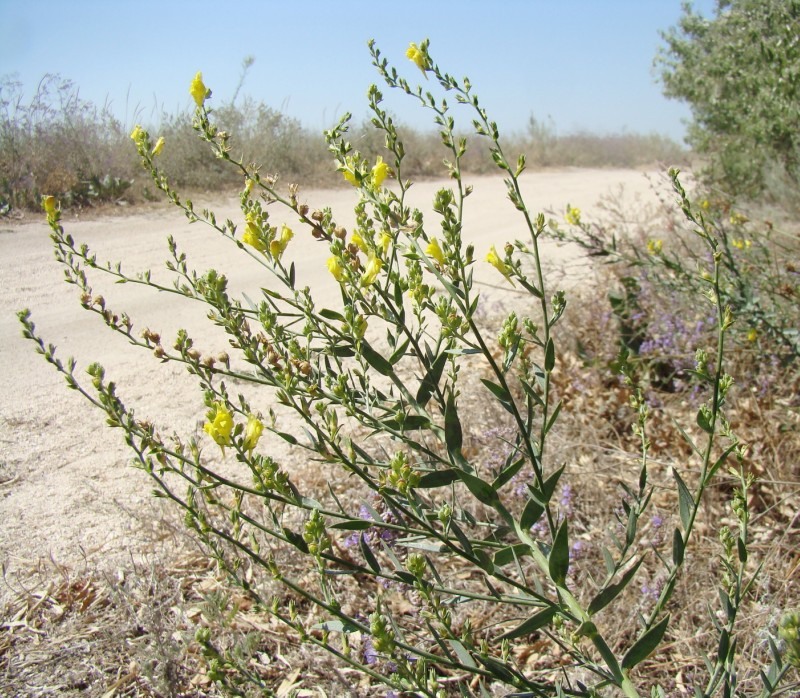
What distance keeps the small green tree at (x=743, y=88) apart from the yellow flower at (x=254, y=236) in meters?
4.37

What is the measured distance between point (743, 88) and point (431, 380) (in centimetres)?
669

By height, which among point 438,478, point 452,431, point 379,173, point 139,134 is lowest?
point 438,478

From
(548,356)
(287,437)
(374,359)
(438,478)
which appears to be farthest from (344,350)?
(548,356)

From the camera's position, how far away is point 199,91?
167cm

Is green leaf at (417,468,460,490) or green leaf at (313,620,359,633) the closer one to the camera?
green leaf at (313,620,359,633)

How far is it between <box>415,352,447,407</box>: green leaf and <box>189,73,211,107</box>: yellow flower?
840mm

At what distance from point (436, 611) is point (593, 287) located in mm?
4281

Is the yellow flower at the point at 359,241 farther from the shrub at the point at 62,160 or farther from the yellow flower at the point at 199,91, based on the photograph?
the shrub at the point at 62,160

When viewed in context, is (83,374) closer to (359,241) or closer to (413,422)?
(359,241)

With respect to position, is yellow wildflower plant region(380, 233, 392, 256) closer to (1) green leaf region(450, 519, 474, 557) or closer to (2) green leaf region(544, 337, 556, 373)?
(2) green leaf region(544, 337, 556, 373)

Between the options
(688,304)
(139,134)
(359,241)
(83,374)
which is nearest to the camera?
(359,241)

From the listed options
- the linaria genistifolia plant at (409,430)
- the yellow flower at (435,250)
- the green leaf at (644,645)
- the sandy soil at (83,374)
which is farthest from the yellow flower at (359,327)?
the sandy soil at (83,374)

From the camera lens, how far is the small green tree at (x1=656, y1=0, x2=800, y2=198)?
504 cm

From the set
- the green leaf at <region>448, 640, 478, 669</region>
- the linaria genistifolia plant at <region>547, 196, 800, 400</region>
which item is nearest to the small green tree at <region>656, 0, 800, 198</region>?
the linaria genistifolia plant at <region>547, 196, 800, 400</region>
